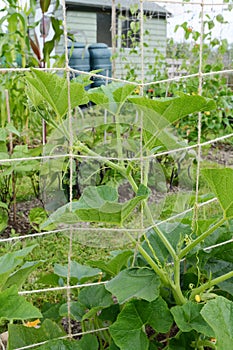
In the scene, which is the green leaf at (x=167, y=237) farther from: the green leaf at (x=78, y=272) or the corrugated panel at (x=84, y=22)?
the corrugated panel at (x=84, y=22)

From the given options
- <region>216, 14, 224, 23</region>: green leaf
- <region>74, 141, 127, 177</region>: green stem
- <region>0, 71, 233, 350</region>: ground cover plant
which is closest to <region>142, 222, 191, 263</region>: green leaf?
<region>0, 71, 233, 350</region>: ground cover plant

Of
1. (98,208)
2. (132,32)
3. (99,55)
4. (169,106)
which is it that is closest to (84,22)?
(99,55)

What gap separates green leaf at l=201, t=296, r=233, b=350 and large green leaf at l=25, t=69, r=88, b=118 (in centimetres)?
54

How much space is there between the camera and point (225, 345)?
3.54 feet

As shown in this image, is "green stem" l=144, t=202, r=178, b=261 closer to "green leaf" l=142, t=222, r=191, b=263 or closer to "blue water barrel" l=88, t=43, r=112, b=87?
"green leaf" l=142, t=222, r=191, b=263

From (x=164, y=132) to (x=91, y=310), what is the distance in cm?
46

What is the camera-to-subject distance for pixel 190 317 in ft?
4.16

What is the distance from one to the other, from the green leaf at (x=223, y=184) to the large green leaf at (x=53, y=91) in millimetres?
338

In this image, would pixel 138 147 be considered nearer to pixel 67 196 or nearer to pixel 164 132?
pixel 164 132

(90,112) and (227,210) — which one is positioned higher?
(90,112)

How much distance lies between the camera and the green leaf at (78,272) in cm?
141

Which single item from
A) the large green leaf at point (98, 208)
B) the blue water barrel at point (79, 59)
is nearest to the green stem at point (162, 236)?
the large green leaf at point (98, 208)

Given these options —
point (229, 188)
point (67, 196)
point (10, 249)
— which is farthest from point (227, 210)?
point (10, 249)

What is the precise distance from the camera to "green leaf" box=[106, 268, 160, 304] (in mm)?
1204
